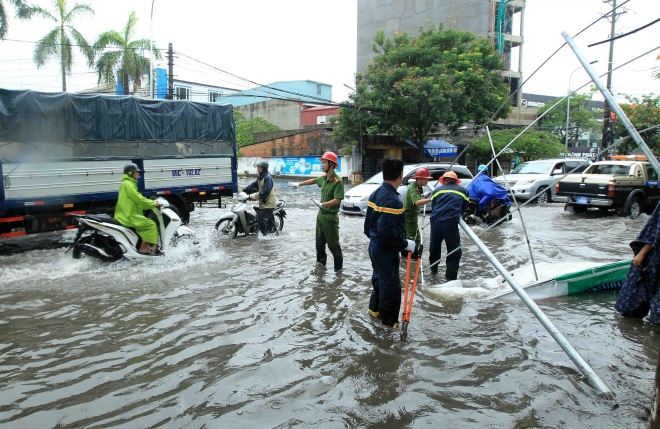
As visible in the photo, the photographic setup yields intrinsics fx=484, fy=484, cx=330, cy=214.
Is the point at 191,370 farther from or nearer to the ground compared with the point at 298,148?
nearer to the ground

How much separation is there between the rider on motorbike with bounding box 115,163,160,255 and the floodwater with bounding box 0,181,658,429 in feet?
1.63

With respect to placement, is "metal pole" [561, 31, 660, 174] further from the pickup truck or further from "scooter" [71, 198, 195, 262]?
the pickup truck

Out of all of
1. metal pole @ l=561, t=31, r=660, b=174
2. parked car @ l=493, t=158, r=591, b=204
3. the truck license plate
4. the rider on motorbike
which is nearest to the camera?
metal pole @ l=561, t=31, r=660, b=174

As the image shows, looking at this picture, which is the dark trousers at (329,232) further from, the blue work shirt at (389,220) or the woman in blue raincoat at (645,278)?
the woman in blue raincoat at (645,278)

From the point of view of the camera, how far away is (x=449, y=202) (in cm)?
675

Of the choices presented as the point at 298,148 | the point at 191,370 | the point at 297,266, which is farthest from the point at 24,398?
the point at 298,148

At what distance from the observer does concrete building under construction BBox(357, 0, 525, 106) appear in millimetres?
34562

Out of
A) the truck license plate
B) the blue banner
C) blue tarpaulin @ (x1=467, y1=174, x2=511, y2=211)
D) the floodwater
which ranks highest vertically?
the blue banner

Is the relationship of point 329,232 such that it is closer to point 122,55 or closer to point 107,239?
point 107,239

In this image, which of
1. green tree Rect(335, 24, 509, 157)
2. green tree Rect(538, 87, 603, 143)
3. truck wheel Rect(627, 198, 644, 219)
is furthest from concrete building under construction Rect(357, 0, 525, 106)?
truck wheel Rect(627, 198, 644, 219)

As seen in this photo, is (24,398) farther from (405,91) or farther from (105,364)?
(405,91)

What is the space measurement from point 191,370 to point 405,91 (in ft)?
70.1

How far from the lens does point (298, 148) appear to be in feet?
114

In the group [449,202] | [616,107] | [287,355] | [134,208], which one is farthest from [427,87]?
[287,355]
